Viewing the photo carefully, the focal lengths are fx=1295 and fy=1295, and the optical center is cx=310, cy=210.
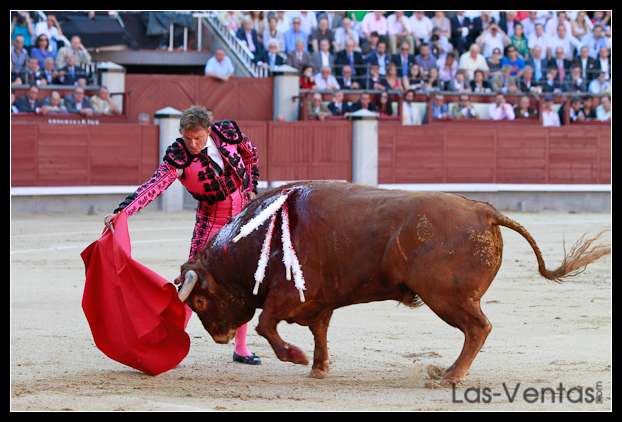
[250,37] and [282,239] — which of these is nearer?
[282,239]

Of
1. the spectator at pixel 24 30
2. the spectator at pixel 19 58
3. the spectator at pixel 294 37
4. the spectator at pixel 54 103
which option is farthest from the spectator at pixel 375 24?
the spectator at pixel 19 58

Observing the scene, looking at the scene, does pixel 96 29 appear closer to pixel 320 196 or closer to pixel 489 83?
pixel 489 83

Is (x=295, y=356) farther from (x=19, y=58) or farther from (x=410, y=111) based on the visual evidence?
(x=410, y=111)

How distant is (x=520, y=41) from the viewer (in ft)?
53.7

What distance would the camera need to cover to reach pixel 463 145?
16219 millimetres

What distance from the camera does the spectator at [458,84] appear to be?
15.7m

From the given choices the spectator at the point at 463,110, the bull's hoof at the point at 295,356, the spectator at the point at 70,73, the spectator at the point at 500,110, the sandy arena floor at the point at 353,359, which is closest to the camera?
the sandy arena floor at the point at 353,359

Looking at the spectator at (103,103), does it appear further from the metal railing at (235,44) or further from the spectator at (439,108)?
the spectator at (439,108)

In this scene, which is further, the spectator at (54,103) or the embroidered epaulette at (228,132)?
the spectator at (54,103)

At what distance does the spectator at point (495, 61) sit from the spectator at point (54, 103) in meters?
5.31

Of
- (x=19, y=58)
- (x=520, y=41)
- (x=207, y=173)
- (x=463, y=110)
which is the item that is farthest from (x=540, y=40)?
(x=207, y=173)

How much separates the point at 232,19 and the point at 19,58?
10.2ft

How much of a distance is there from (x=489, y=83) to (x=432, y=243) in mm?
11403

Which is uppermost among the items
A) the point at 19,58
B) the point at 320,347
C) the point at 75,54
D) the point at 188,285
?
the point at 75,54
